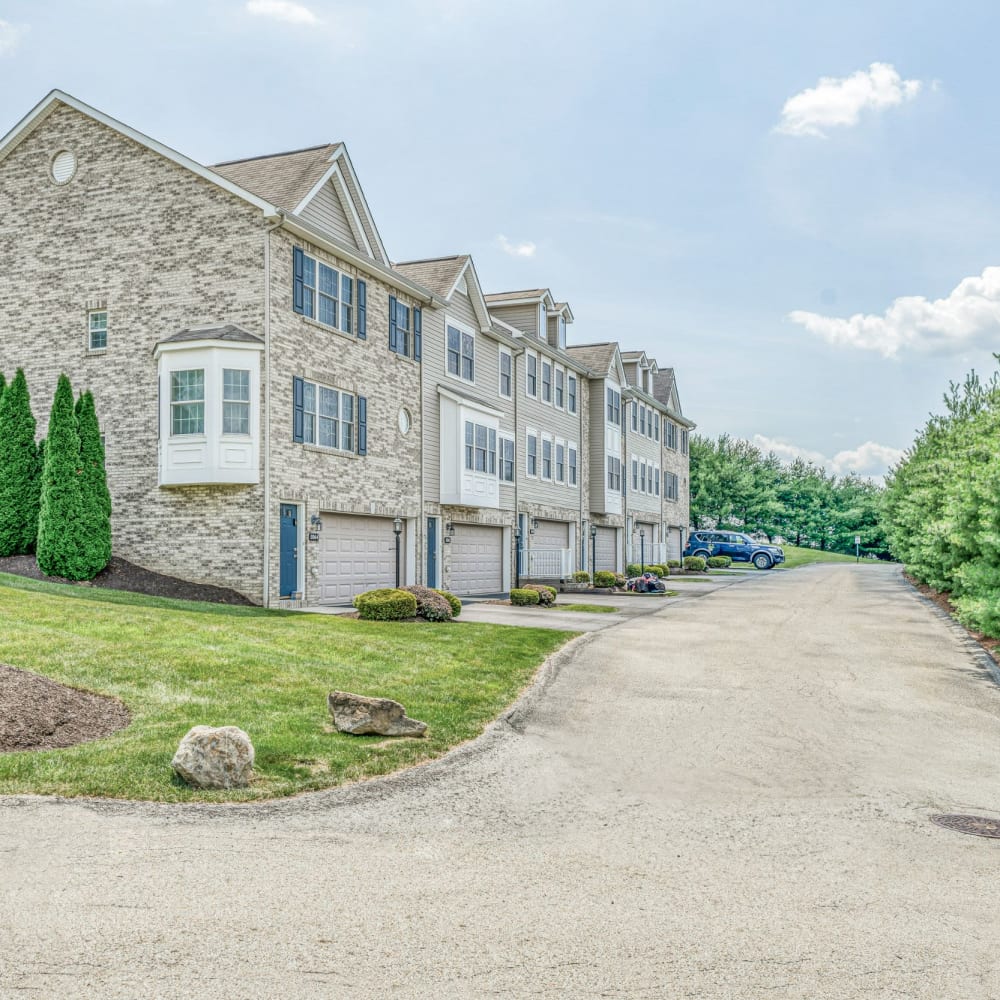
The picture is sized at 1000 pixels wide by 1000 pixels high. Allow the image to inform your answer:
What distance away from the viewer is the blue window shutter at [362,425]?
75.0 feet

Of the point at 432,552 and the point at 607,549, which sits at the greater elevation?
the point at 432,552

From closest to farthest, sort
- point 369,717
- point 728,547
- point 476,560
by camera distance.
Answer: point 369,717, point 476,560, point 728,547

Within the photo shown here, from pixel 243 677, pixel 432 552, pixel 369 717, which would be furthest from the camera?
pixel 432 552

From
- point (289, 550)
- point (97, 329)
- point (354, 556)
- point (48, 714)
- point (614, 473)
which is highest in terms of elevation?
point (97, 329)

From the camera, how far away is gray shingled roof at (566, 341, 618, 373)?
40.1 m

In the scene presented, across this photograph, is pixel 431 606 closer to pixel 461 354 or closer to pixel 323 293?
pixel 323 293

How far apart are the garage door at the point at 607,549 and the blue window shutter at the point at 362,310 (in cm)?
2003

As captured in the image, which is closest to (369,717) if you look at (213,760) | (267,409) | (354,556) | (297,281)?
(213,760)

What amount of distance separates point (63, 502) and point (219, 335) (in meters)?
4.56

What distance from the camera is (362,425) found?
A: 2297 cm

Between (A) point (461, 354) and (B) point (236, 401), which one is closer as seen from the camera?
(B) point (236, 401)

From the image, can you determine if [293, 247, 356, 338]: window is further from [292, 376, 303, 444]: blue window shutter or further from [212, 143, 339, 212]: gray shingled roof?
[292, 376, 303, 444]: blue window shutter

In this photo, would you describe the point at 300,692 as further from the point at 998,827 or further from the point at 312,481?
the point at 312,481

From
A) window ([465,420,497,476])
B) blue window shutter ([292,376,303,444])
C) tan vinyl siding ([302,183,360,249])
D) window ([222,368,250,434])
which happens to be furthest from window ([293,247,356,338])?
window ([465,420,497,476])
